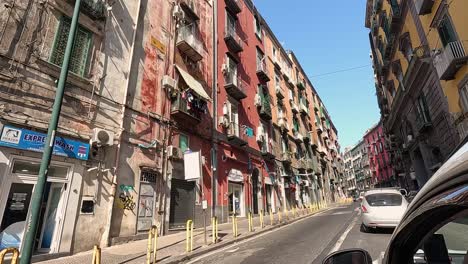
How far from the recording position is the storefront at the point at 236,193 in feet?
60.3

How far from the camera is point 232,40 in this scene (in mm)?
21406

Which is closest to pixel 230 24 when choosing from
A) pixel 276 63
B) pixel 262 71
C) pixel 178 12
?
pixel 262 71

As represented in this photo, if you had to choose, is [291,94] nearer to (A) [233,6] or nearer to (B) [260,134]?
(B) [260,134]

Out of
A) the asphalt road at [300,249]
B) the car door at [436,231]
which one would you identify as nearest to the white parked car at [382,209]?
the asphalt road at [300,249]

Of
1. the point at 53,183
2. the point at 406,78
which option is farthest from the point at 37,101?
the point at 406,78

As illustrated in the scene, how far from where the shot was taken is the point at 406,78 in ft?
72.0

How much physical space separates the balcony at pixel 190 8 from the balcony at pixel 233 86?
4668 mm

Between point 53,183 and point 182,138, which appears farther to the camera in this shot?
point 182,138

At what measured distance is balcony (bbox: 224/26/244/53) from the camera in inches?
835

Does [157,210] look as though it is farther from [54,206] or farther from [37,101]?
[37,101]

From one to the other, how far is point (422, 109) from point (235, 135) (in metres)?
14.4

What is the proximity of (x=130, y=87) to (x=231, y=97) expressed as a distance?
9.52m

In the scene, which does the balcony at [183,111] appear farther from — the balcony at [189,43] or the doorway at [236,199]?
the doorway at [236,199]

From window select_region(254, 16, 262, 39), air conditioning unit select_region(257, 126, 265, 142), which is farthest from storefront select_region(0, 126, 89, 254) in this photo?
window select_region(254, 16, 262, 39)
